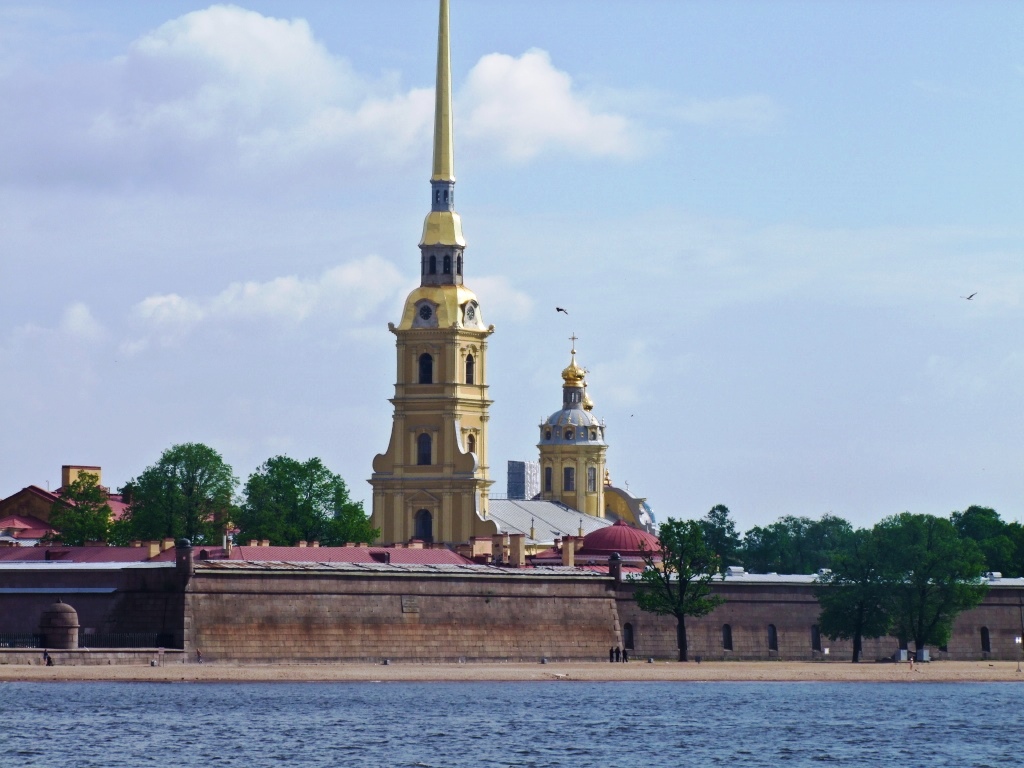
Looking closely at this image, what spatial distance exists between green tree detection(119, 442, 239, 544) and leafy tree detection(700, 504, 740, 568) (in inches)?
1941

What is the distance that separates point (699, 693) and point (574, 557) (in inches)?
1345

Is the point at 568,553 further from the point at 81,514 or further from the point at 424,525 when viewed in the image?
the point at 81,514

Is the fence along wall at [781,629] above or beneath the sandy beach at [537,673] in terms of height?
above

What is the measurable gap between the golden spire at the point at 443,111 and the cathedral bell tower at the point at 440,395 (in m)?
0.06

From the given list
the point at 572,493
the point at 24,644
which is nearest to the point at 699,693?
the point at 24,644

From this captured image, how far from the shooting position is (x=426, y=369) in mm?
143375

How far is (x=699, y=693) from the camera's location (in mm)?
90000

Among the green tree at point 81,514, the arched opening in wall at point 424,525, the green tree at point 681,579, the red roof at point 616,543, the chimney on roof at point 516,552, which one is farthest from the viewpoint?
the arched opening in wall at point 424,525

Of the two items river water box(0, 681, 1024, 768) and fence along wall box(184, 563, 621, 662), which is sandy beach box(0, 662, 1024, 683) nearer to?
river water box(0, 681, 1024, 768)

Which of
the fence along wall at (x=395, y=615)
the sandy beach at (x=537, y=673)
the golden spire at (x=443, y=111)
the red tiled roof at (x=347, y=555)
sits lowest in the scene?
the sandy beach at (x=537, y=673)

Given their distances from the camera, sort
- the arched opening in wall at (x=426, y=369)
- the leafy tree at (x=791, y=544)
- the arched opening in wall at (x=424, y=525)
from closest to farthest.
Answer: the arched opening in wall at (x=424, y=525)
the arched opening in wall at (x=426, y=369)
the leafy tree at (x=791, y=544)

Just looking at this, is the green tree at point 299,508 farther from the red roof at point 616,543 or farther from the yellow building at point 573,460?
the yellow building at point 573,460

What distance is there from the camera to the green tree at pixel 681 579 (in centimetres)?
10344

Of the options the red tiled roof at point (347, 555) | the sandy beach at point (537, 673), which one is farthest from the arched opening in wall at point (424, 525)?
the sandy beach at point (537, 673)
